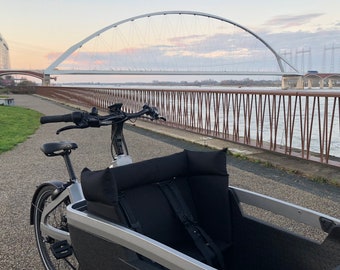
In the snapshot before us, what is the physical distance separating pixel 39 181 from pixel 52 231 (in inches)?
122

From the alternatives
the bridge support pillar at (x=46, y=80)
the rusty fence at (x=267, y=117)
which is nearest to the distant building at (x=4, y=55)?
the bridge support pillar at (x=46, y=80)

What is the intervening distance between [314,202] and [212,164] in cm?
262

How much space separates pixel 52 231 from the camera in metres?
2.84

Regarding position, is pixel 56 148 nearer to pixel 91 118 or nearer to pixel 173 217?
pixel 91 118

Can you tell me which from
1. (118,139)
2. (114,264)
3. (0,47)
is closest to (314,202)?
(118,139)

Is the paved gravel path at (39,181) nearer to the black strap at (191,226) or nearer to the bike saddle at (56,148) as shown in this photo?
the bike saddle at (56,148)

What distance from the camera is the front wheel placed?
258 centimetres

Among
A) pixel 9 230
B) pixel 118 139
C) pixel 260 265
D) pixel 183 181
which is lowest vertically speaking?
pixel 9 230

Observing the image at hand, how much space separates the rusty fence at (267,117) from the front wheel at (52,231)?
170 inches

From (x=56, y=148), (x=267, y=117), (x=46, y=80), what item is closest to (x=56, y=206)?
(x=56, y=148)

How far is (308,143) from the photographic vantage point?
20.3 ft

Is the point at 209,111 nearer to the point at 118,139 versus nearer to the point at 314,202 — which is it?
the point at 314,202

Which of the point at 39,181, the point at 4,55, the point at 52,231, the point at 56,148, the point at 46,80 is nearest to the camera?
the point at 56,148

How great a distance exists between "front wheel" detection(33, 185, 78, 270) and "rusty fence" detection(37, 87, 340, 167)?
4325mm
